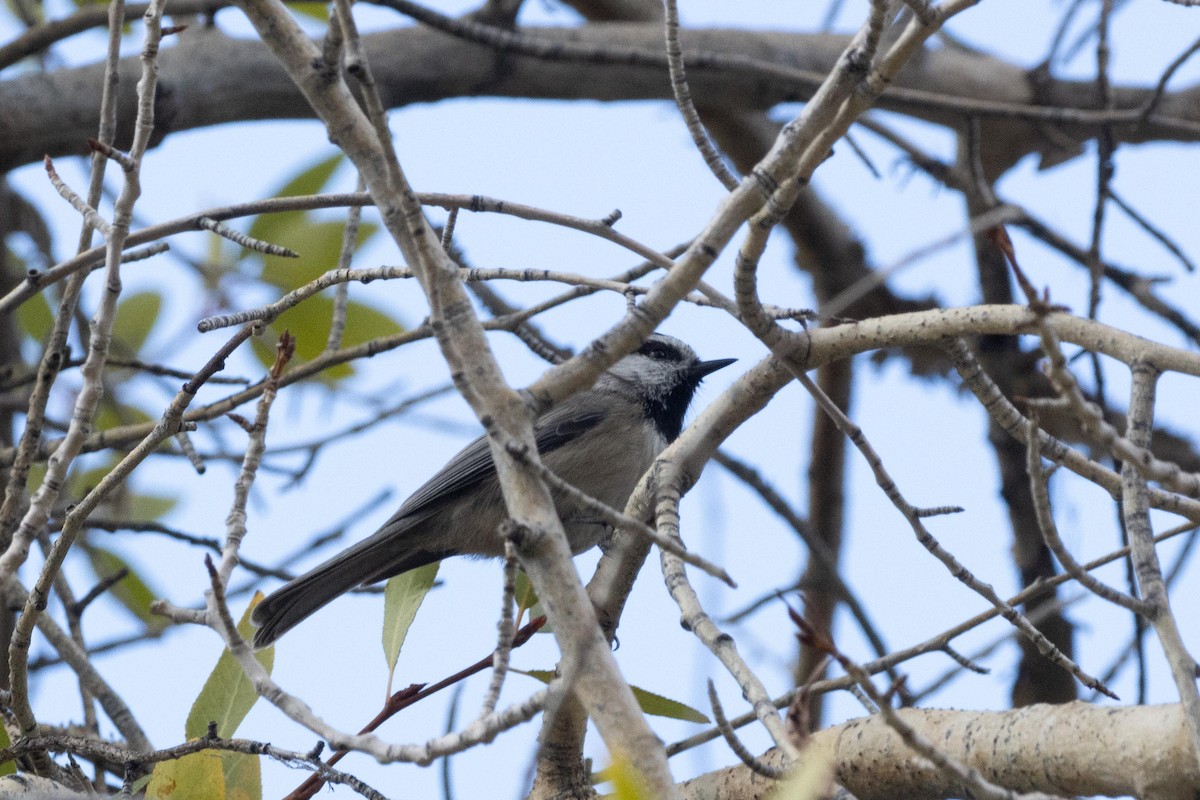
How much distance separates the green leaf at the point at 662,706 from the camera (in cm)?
302

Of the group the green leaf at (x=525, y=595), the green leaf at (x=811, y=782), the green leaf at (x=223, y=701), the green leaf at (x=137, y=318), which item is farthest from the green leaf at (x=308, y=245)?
the green leaf at (x=811, y=782)

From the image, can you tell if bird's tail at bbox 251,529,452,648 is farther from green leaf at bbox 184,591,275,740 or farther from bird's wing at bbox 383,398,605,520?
green leaf at bbox 184,591,275,740

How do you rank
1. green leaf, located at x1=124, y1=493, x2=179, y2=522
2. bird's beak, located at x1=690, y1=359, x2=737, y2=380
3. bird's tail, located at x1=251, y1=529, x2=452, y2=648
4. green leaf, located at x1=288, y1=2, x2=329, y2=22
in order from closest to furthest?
bird's tail, located at x1=251, y1=529, x2=452, y2=648
bird's beak, located at x1=690, y1=359, x2=737, y2=380
green leaf, located at x1=288, y1=2, x2=329, y2=22
green leaf, located at x1=124, y1=493, x2=179, y2=522

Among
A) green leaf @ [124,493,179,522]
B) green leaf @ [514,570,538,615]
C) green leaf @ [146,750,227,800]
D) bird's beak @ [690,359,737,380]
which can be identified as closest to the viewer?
green leaf @ [146,750,227,800]

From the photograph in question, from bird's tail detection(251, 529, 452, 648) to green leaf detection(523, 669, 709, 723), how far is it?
1.29 m

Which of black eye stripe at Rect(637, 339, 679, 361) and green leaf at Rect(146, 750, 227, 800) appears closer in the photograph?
green leaf at Rect(146, 750, 227, 800)

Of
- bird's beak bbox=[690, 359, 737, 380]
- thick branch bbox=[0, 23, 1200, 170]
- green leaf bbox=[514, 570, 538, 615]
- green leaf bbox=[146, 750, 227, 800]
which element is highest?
thick branch bbox=[0, 23, 1200, 170]

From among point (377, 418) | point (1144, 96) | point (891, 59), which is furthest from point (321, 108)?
point (1144, 96)

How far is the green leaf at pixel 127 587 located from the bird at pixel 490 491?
38.8 inches

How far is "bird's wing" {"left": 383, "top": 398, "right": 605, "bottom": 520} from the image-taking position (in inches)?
179

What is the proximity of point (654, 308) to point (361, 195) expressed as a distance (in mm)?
707

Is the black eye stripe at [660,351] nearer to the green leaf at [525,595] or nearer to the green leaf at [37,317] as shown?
the green leaf at [525,595]

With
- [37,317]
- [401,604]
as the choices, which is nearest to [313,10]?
[37,317]

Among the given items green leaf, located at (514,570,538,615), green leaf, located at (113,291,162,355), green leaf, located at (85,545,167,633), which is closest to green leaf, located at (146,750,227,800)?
green leaf, located at (514,570,538,615)
